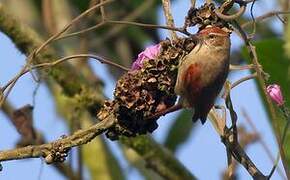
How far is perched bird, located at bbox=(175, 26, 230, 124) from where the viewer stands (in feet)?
5.46

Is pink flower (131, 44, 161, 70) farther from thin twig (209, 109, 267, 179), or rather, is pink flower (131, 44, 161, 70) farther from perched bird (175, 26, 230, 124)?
thin twig (209, 109, 267, 179)

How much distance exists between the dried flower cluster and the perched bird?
1.1 inches

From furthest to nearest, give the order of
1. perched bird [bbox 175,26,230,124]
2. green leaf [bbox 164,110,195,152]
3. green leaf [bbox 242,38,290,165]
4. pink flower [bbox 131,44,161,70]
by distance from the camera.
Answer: green leaf [bbox 164,110,195,152]
green leaf [bbox 242,38,290,165]
pink flower [bbox 131,44,161,70]
perched bird [bbox 175,26,230,124]

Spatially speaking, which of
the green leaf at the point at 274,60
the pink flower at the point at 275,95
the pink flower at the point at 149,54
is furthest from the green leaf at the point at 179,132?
the pink flower at the point at 149,54

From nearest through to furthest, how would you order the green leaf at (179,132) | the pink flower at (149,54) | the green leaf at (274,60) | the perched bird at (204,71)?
the perched bird at (204,71)
the pink flower at (149,54)
the green leaf at (274,60)
the green leaf at (179,132)

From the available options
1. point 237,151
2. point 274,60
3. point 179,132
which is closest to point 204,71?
point 237,151

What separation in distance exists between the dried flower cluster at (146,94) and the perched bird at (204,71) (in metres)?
0.03

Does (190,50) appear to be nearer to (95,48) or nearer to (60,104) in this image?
(60,104)

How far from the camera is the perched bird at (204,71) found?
1664 millimetres

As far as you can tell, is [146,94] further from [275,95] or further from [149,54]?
[275,95]

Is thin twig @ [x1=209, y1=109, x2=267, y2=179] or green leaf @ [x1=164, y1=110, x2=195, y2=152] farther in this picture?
green leaf @ [x1=164, y1=110, x2=195, y2=152]

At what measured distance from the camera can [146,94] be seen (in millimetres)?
1749

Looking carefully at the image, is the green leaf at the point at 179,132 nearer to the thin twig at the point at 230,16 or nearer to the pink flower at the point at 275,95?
the pink flower at the point at 275,95

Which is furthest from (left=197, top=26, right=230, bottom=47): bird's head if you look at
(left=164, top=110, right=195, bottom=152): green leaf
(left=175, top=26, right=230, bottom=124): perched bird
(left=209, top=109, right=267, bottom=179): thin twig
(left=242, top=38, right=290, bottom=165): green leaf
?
(left=164, top=110, right=195, bottom=152): green leaf
